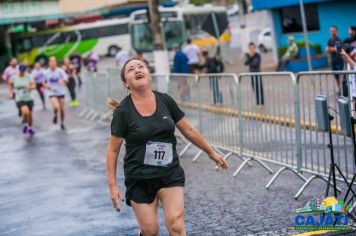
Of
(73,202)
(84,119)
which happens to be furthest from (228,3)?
(73,202)

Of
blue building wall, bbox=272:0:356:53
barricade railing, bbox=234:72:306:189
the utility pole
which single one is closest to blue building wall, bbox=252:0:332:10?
blue building wall, bbox=272:0:356:53

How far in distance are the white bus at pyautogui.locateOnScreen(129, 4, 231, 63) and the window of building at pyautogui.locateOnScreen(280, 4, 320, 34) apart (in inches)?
167

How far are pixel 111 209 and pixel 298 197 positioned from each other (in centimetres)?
218

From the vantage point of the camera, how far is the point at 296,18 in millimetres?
31031

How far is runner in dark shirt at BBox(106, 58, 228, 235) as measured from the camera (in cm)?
580

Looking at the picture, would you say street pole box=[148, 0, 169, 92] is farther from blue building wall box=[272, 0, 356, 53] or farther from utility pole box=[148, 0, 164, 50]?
blue building wall box=[272, 0, 356, 53]

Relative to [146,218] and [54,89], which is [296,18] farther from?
[146,218]

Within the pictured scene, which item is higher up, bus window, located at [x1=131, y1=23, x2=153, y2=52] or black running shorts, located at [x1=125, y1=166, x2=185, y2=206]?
bus window, located at [x1=131, y1=23, x2=153, y2=52]

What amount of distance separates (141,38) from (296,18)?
31.1 feet

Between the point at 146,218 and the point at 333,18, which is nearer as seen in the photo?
the point at 146,218

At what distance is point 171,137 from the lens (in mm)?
5945

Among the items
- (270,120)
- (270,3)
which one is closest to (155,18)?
(270,3)

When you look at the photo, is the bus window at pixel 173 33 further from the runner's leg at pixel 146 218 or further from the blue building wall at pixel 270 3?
the runner's leg at pixel 146 218

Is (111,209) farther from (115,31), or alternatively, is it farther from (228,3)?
(228,3)
